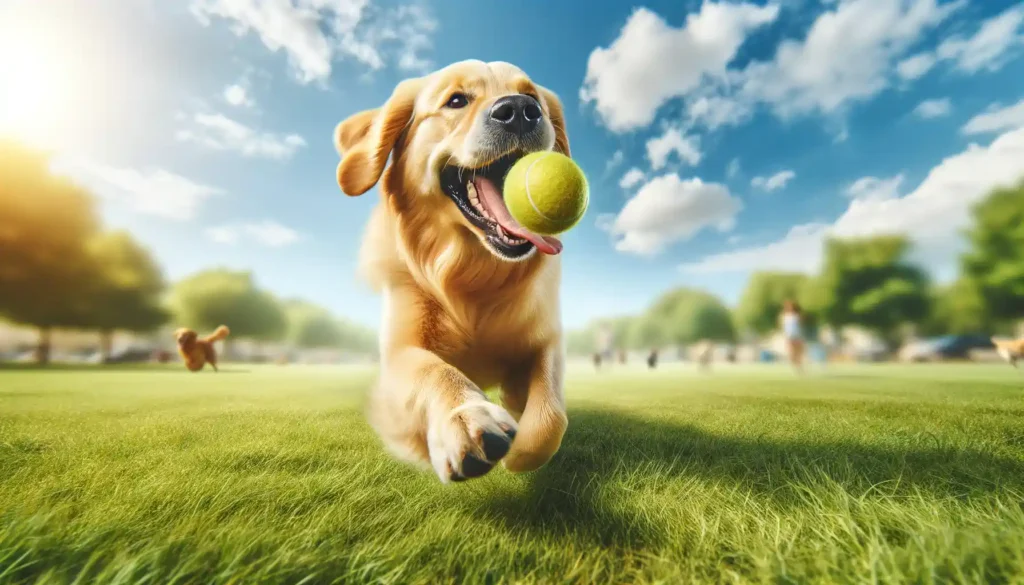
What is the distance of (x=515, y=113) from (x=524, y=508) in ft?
4.64

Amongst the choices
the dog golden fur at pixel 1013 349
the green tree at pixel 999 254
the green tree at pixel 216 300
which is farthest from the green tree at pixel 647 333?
the dog golden fur at pixel 1013 349

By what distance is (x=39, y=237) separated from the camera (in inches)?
239

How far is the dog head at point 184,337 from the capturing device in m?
6.43

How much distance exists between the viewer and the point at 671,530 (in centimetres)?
122

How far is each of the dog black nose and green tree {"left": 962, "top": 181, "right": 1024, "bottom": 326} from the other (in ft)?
21.5

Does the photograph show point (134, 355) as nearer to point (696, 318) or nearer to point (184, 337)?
point (184, 337)

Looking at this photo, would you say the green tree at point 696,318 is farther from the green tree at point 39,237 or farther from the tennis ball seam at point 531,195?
the tennis ball seam at point 531,195

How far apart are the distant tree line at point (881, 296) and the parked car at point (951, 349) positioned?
0.41 metres

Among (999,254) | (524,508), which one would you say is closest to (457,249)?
(524,508)

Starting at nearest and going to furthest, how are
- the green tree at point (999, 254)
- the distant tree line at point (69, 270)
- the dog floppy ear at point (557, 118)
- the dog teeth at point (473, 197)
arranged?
the dog teeth at point (473, 197) < the dog floppy ear at point (557, 118) < the distant tree line at point (69, 270) < the green tree at point (999, 254)

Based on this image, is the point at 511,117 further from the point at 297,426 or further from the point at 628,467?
the point at 297,426

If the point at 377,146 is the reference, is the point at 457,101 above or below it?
above

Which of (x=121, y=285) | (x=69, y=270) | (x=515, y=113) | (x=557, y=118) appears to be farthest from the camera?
(x=121, y=285)

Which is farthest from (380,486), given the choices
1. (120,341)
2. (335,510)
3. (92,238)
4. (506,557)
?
(120,341)
